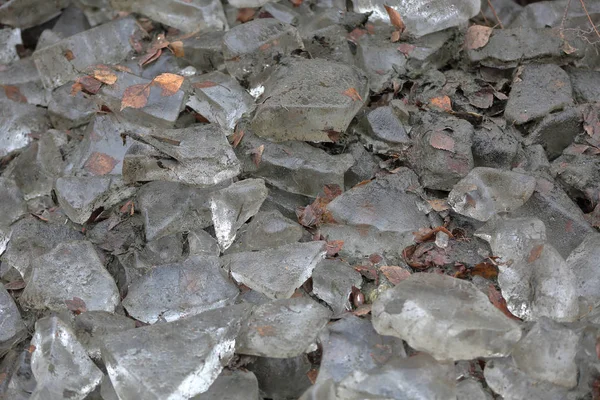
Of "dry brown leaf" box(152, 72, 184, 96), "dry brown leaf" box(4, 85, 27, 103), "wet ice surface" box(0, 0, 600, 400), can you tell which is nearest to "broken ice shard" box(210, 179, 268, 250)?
"wet ice surface" box(0, 0, 600, 400)

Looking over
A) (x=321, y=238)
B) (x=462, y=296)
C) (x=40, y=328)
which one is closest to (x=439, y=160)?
(x=321, y=238)

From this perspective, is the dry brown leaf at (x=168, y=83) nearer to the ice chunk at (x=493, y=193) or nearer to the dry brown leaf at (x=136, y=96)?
the dry brown leaf at (x=136, y=96)

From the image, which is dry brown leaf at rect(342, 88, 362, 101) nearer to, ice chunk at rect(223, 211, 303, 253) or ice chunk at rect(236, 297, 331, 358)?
ice chunk at rect(223, 211, 303, 253)

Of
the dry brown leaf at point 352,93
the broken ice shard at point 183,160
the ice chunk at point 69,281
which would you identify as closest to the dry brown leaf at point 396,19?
the dry brown leaf at point 352,93

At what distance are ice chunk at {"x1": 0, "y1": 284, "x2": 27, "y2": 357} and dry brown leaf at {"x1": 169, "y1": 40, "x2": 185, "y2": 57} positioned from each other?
1.00 metres

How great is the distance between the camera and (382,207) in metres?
1.84

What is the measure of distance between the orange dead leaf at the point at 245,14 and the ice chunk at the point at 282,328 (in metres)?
1.28

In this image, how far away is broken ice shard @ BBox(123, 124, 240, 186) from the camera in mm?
1877

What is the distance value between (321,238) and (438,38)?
874mm

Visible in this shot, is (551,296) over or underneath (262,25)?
underneath

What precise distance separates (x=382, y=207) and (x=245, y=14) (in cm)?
105

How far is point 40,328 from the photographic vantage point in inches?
62.1

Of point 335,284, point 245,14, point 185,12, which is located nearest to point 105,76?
point 185,12

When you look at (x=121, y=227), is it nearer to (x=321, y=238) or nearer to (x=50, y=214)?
(x=50, y=214)
